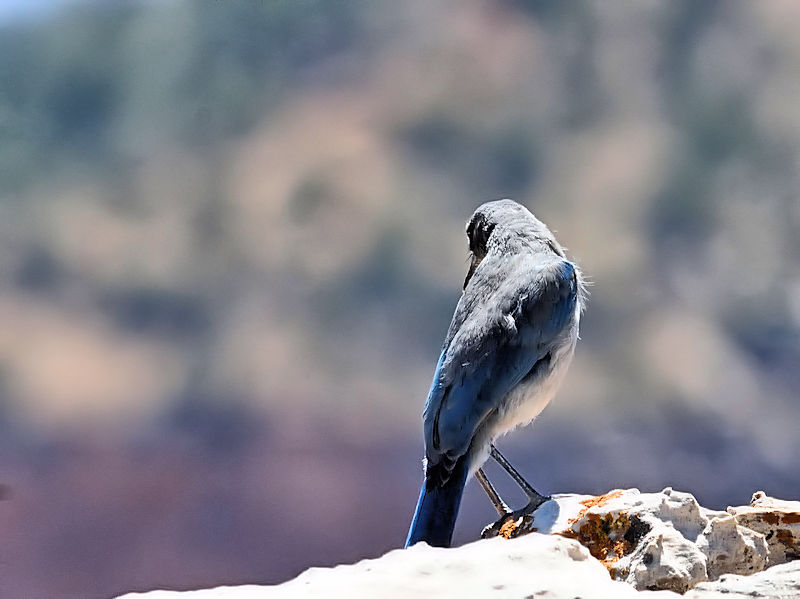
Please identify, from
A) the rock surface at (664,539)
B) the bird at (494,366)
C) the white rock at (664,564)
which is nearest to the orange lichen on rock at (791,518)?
the rock surface at (664,539)

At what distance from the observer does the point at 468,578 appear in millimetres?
2055

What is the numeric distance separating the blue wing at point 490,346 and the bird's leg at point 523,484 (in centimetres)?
26

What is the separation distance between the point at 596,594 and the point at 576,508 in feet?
4.21

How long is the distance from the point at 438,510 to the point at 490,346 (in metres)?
0.73

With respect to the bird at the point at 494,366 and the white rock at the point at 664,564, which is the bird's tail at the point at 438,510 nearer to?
the bird at the point at 494,366

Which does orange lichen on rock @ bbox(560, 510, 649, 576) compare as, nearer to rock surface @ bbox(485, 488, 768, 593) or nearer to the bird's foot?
rock surface @ bbox(485, 488, 768, 593)

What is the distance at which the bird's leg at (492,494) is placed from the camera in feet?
13.2

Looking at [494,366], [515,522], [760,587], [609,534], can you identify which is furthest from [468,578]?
[494,366]

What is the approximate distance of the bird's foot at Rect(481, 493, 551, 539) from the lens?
344 cm

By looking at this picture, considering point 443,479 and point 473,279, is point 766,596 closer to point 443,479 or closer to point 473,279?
Answer: point 443,479

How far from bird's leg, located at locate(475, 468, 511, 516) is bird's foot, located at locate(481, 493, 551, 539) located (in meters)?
0.21

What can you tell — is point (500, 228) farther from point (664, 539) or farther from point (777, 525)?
point (664, 539)

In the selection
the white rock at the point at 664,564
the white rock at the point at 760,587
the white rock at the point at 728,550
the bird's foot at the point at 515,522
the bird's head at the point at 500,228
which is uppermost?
the bird's head at the point at 500,228

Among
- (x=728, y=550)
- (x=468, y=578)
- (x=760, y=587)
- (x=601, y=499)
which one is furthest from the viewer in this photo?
(x=601, y=499)
